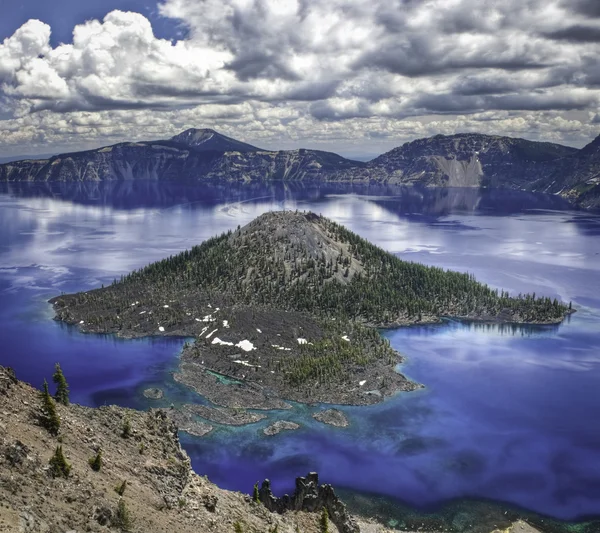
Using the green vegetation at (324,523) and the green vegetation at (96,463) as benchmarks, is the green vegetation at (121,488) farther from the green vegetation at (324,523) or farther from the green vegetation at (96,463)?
the green vegetation at (324,523)

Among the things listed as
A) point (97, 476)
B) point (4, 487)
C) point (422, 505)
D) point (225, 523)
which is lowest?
point (422, 505)

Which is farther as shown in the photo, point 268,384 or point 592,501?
point 268,384

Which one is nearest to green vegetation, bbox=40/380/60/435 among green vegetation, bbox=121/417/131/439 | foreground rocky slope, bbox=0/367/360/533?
foreground rocky slope, bbox=0/367/360/533

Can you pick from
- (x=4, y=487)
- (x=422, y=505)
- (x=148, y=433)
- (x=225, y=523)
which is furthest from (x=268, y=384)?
(x=4, y=487)

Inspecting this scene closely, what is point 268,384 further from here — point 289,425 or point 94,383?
point 94,383

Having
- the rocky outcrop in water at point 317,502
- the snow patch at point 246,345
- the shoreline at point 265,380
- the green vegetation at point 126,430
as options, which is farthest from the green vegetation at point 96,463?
the snow patch at point 246,345

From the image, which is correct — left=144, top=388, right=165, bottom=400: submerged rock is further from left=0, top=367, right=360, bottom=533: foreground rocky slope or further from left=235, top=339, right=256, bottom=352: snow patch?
left=0, top=367, right=360, bottom=533: foreground rocky slope

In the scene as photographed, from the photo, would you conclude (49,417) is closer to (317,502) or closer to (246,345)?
(317,502)
